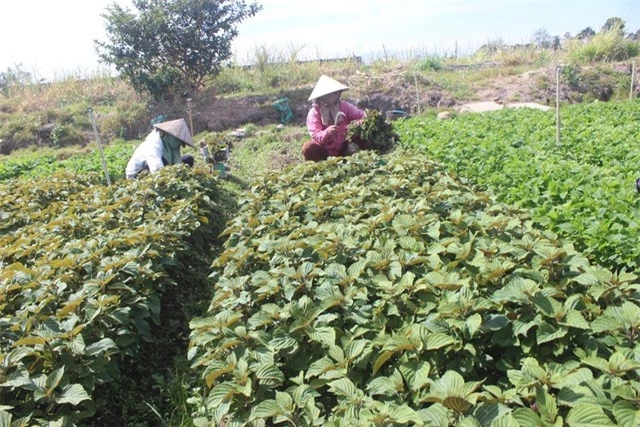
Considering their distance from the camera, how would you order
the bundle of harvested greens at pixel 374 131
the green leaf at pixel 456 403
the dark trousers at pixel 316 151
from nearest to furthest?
the green leaf at pixel 456 403 → the bundle of harvested greens at pixel 374 131 → the dark trousers at pixel 316 151

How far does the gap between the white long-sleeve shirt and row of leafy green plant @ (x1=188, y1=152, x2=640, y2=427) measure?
354cm

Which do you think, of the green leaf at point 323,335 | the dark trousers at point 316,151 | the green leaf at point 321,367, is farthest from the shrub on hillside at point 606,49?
the green leaf at point 321,367

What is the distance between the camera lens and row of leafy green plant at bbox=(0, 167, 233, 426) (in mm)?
1859

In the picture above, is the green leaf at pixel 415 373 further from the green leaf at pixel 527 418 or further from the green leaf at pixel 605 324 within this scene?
the green leaf at pixel 605 324

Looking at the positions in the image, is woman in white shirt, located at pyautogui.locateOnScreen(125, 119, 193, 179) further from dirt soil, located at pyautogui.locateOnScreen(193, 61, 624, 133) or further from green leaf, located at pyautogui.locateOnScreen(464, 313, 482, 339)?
dirt soil, located at pyautogui.locateOnScreen(193, 61, 624, 133)

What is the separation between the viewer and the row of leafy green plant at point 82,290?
73.2 inches

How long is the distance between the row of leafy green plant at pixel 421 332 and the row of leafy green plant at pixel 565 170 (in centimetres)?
44

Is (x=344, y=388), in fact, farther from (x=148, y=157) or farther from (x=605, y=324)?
(x=148, y=157)

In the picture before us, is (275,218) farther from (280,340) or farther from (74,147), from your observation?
(74,147)

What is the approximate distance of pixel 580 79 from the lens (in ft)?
49.9

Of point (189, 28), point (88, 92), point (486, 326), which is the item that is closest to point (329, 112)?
point (486, 326)

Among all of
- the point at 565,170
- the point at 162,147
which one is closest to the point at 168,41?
the point at 162,147

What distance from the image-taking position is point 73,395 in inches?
70.8

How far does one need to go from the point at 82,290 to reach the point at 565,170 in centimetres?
327
